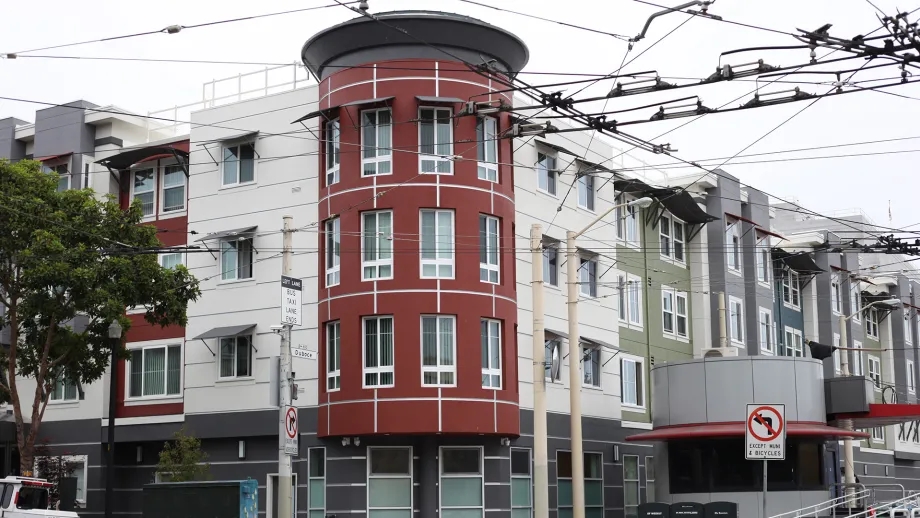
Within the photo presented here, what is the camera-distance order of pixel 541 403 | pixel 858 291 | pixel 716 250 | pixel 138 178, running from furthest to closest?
pixel 858 291 → pixel 716 250 → pixel 138 178 → pixel 541 403

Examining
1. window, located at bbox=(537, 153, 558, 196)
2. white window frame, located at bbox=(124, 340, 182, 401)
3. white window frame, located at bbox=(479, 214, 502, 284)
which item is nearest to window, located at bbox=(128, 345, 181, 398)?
white window frame, located at bbox=(124, 340, 182, 401)

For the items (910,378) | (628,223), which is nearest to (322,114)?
(628,223)

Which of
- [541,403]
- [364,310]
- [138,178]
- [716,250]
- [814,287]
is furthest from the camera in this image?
[814,287]

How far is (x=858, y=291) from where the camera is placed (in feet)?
206

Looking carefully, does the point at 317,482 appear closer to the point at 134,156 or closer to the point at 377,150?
the point at 377,150

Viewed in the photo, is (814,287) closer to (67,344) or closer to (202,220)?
(202,220)

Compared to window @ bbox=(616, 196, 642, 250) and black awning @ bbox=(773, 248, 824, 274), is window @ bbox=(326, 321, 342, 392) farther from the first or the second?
black awning @ bbox=(773, 248, 824, 274)

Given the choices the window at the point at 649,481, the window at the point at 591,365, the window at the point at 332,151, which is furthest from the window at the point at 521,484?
the window at the point at 332,151

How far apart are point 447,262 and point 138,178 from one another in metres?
12.7

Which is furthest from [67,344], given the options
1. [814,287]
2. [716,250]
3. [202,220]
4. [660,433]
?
[814,287]

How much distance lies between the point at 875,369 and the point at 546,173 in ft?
114

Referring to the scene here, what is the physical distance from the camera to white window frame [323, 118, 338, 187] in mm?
34938

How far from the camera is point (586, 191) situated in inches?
1640

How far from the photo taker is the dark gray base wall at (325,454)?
109ft
